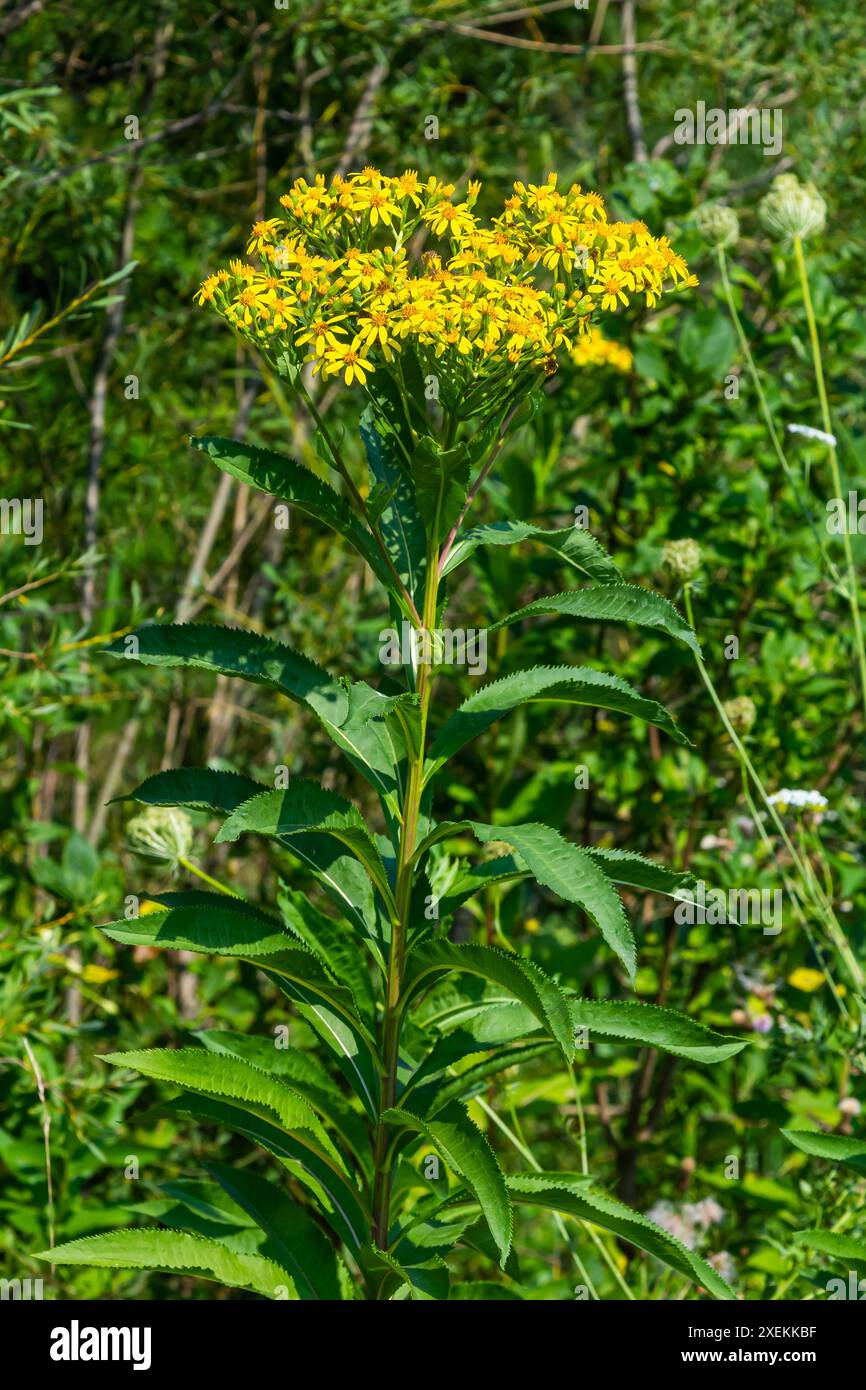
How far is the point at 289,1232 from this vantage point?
1876 mm

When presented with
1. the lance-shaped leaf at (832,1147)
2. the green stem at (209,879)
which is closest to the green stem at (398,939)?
the green stem at (209,879)

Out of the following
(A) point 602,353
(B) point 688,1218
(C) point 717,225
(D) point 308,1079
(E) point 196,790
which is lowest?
(B) point 688,1218

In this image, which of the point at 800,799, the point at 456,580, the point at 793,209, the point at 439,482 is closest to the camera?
the point at 439,482

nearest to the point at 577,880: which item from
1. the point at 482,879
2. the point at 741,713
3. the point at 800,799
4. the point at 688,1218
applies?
the point at 482,879

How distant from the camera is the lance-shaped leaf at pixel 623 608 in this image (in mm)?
1635

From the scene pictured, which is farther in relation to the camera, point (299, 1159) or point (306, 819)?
point (299, 1159)

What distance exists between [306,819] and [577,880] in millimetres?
316

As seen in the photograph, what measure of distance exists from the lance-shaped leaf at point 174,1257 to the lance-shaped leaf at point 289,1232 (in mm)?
71

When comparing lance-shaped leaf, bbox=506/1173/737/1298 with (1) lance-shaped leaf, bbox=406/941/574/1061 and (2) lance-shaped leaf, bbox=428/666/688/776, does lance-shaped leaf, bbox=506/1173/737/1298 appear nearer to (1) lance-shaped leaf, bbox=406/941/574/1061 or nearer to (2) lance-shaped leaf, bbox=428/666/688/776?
(1) lance-shaped leaf, bbox=406/941/574/1061

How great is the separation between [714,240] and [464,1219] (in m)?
1.84

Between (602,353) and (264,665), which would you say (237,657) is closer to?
(264,665)

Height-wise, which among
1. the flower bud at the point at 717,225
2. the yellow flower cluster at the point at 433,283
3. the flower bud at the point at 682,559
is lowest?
the flower bud at the point at 682,559

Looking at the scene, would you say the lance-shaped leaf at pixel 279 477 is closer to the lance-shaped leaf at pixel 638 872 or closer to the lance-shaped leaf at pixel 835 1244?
the lance-shaped leaf at pixel 638 872
